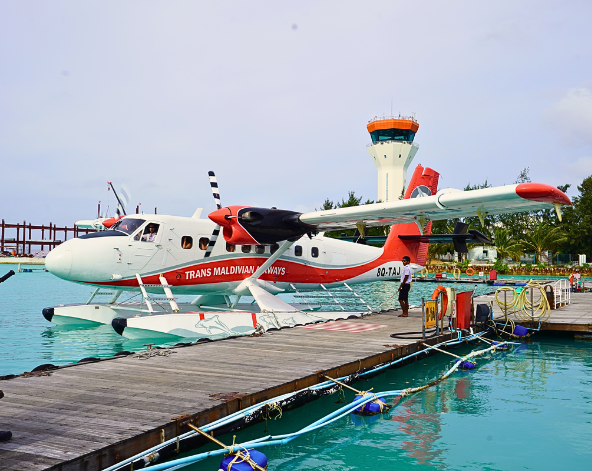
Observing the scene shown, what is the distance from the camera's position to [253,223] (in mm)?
13922

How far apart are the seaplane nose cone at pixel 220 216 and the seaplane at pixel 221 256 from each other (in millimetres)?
28

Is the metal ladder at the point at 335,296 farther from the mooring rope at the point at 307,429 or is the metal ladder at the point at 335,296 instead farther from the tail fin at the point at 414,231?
the mooring rope at the point at 307,429

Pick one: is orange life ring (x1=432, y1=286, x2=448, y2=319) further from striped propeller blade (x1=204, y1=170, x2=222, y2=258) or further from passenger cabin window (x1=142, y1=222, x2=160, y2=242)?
passenger cabin window (x1=142, y1=222, x2=160, y2=242)

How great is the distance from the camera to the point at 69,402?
5.65 metres

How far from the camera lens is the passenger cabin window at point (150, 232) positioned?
44.6ft

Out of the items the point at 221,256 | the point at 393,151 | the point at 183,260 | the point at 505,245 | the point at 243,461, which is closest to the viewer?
the point at 243,461

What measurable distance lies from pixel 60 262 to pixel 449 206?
9.67 m

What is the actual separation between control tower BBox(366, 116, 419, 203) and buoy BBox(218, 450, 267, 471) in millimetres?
67945

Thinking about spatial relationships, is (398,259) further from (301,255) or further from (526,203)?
(526,203)

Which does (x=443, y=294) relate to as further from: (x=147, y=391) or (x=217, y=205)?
(x=147, y=391)

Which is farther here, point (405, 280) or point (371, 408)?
point (405, 280)

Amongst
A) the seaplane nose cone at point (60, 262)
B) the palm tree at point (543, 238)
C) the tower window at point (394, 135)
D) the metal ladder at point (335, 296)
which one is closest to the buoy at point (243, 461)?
the seaplane nose cone at point (60, 262)

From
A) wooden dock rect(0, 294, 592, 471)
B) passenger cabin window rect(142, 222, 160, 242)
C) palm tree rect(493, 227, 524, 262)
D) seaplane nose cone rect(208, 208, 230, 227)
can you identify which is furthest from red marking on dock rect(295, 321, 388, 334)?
palm tree rect(493, 227, 524, 262)

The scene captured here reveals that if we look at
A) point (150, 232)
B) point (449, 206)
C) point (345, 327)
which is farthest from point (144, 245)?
point (449, 206)
